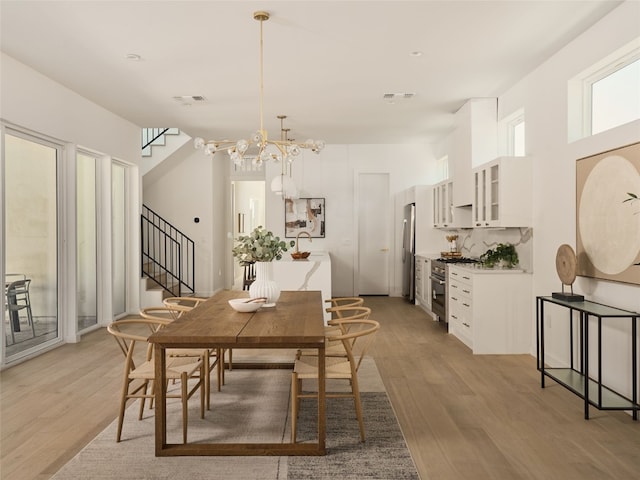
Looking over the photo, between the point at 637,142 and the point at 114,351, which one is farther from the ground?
the point at 637,142

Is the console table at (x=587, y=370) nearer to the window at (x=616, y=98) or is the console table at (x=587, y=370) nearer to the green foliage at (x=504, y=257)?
the green foliage at (x=504, y=257)

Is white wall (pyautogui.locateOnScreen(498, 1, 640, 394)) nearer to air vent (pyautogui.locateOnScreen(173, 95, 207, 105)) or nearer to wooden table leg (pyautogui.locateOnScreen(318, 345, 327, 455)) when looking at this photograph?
wooden table leg (pyautogui.locateOnScreen(318, 345, 327, 455))

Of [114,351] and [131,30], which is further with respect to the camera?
[114,351]

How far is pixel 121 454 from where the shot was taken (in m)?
2.85

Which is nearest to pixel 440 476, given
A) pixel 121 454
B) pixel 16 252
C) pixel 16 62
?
pixel 121 454

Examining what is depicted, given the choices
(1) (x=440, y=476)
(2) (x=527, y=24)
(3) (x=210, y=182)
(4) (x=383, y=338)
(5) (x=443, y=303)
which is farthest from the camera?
(3) (x=210, y=182)

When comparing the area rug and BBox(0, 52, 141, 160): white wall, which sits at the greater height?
BBox(0, 52, 141, 160): white wall

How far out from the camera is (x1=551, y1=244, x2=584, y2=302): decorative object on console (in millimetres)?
3850

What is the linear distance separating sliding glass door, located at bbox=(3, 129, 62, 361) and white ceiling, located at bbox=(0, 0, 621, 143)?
875 mm

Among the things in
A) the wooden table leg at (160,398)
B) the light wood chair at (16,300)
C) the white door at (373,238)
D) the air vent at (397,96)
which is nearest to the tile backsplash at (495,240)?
the white door at (373,238)

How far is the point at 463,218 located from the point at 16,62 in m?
5.55

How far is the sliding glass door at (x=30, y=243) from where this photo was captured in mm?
4773

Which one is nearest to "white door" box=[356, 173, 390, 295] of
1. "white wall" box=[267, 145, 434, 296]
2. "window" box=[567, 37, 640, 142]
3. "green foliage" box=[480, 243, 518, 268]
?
"white wall" box=[267, 145, 434, 296]

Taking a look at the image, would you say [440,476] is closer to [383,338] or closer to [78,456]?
[78,456]
